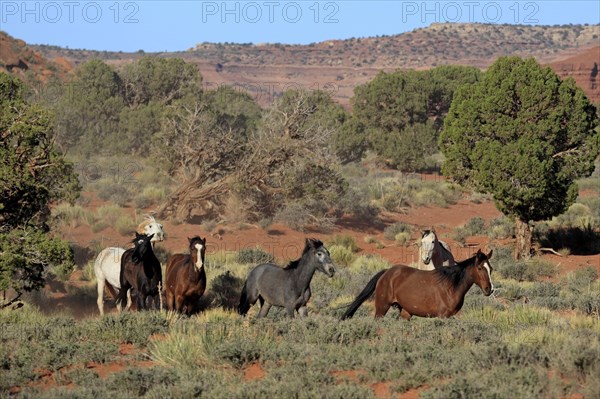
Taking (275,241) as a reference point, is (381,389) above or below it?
above

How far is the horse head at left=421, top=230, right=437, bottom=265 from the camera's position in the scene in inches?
617

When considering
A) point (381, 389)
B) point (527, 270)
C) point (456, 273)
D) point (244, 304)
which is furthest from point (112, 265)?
point (527, 270)

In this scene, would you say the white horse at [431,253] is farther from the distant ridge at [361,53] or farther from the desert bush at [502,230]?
the distant ridge at [361,53]

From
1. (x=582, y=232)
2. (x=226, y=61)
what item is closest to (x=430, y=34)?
(x=226, y=61)

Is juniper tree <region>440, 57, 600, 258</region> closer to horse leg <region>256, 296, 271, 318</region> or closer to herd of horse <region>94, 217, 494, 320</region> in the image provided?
herd of horse <region>94, 217, 494, 320</region>

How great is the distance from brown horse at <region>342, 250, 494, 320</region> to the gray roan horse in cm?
102

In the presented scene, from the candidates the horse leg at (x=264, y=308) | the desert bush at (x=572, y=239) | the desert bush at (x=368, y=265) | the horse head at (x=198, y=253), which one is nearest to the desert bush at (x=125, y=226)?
the desert bush at (x=368, y=265)

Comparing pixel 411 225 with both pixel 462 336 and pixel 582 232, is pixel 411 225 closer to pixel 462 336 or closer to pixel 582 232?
pixel 582 232

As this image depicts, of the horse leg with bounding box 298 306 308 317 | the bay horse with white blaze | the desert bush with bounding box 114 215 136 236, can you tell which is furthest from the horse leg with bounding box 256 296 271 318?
the desert bush with bounding box 114 215 136 236

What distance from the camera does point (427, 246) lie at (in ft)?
52.0

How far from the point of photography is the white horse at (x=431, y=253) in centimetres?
1575

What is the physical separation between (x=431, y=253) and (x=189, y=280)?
4.84 m

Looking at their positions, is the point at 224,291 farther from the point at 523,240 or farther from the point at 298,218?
the point at 298,218

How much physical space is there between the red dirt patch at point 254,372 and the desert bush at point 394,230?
73.6 ft
